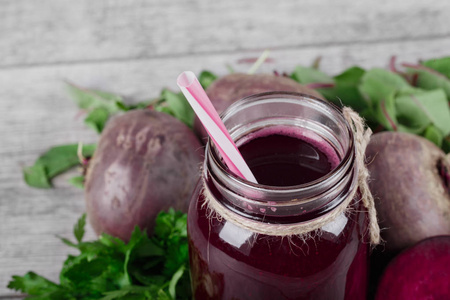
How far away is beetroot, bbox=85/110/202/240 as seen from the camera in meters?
0.78

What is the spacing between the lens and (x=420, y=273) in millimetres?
638

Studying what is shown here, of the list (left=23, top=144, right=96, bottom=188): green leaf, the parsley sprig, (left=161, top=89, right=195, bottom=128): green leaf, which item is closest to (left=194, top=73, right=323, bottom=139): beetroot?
(left=161, top=89, right=195, bottom=128): green leaf

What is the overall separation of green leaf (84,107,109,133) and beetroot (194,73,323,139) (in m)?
0.26

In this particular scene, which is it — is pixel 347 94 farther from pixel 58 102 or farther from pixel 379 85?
pixel 58 102

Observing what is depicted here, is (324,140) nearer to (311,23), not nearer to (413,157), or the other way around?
(413,157)

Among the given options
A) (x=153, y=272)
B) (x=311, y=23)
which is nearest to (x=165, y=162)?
(x=153, y=272)

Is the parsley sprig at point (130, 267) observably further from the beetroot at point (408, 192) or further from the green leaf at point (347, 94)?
the green leaf at point (347, 94)

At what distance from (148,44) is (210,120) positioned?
2.70 feet

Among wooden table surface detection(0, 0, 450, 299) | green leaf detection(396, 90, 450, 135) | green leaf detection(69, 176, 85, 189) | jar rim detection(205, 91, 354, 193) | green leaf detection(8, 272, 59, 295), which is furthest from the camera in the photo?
wooden table surface detection(0, 0, 450, 299)

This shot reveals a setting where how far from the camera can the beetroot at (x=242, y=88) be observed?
84cm

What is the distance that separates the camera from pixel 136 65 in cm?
123

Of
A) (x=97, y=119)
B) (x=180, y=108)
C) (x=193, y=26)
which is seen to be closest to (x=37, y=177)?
(x=97, y=119)

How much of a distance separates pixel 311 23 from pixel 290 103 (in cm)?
75

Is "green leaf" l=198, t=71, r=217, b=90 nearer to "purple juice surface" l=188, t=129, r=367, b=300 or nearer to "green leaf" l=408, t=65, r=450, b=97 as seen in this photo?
"green leaf" l=408, t=65, r=450, b=97
